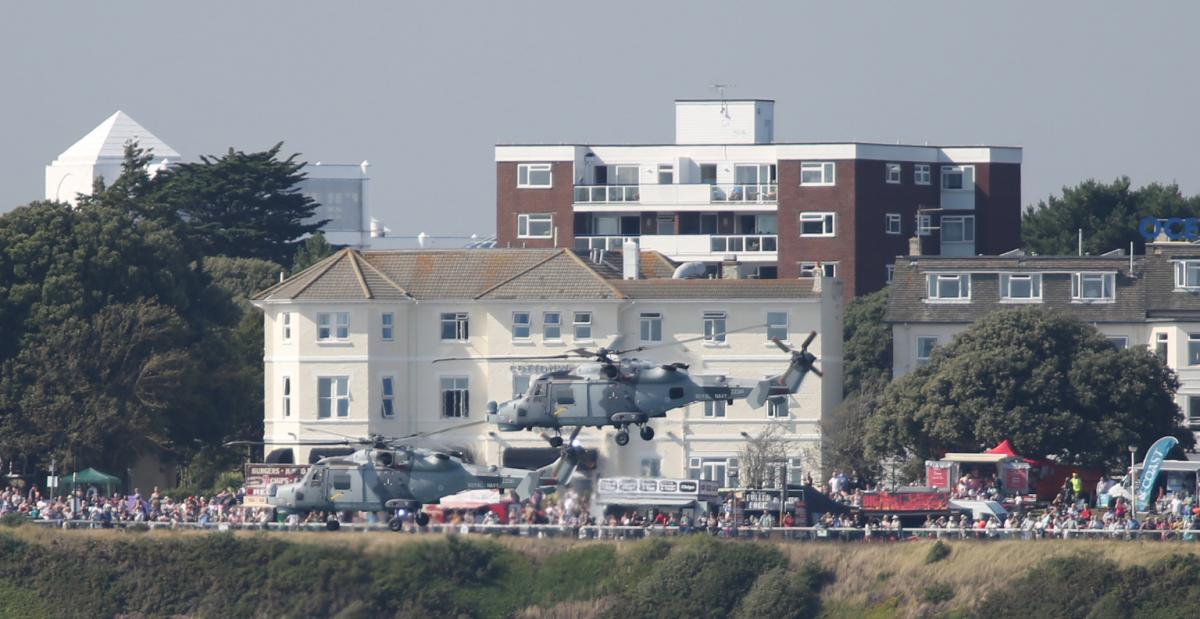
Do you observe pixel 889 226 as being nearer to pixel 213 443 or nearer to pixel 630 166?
pixel 630 166

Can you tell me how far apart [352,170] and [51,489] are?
104 meters

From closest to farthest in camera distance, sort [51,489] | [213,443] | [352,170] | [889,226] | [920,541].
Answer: [920,541]
[51,489]
[213,443]
[889,226]
[352,170]

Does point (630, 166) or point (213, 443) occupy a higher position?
point (630, 166)

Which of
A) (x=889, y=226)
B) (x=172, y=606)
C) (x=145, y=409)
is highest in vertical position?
(x=889, y=226)

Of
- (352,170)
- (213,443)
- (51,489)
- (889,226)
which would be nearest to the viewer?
(51,489)

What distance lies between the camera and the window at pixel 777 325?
98.4 metres

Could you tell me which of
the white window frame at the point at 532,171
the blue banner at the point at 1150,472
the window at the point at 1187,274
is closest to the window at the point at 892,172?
the white window frame at the point at 532,171

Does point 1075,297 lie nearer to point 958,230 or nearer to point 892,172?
point 892,172

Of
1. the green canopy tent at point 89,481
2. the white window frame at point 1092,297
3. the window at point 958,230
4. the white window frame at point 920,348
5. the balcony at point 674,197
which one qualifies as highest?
the balcony at point 674,197

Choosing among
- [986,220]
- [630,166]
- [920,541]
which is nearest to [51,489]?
[920,541]

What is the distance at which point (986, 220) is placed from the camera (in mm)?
129500

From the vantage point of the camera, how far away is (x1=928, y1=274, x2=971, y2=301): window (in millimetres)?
103188

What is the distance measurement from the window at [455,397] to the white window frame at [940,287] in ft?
63.4

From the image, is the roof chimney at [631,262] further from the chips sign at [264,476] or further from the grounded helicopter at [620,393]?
the grounded helicopter at [620,393]
